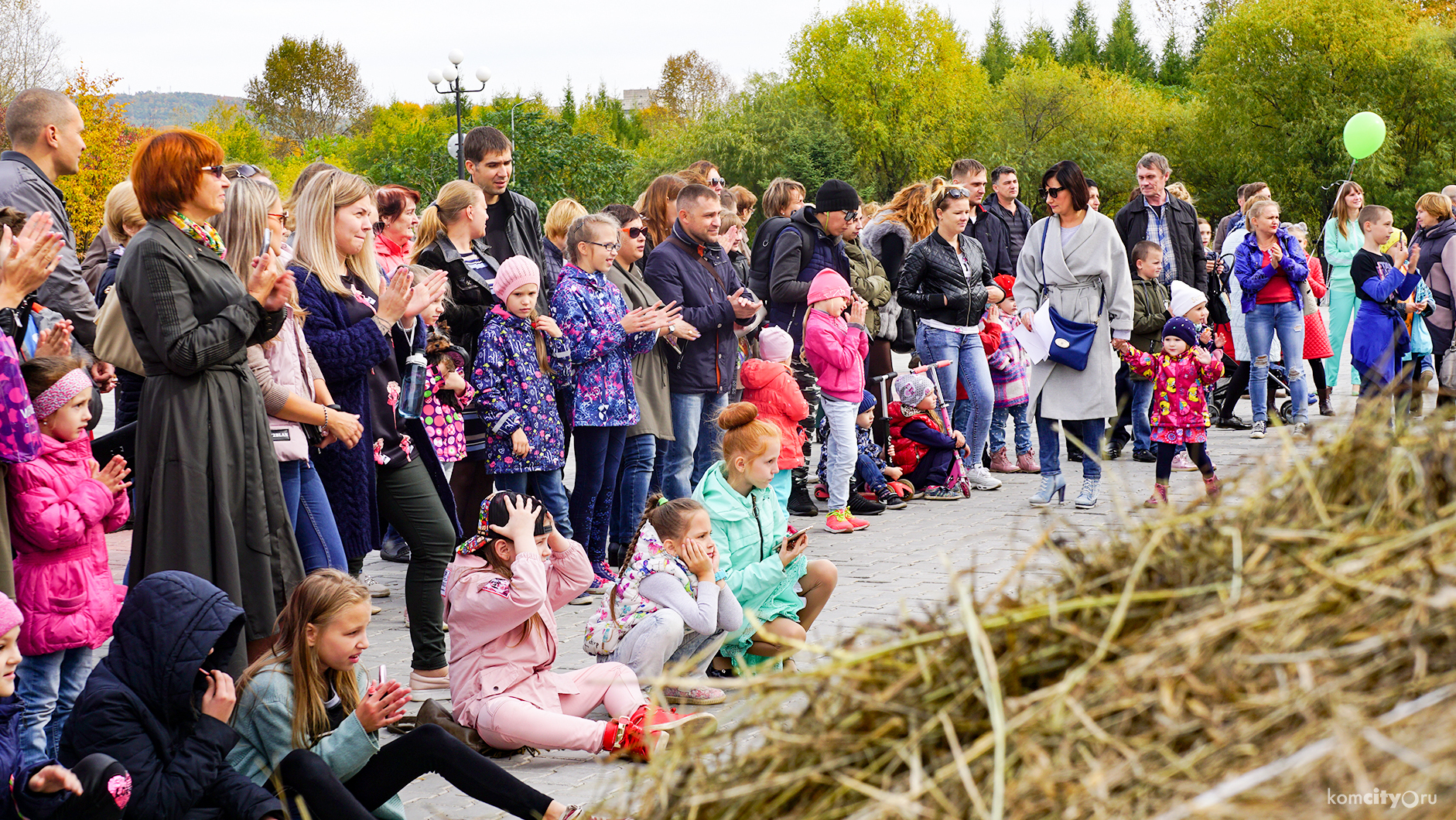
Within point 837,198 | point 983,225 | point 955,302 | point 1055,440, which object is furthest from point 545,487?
point 983,225

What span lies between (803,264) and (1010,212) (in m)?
3.05

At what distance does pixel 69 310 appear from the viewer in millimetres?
6004

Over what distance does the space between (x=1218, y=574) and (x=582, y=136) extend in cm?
4364

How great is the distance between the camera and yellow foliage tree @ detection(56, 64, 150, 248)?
33562 mm

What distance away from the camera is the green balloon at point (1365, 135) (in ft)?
49.0

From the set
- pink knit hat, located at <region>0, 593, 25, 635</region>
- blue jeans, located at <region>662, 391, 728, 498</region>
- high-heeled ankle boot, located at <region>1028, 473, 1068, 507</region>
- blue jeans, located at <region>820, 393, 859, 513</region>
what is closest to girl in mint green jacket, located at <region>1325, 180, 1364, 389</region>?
high-heeled ankle boot, located at <region>1028, 473, 1068, 507</region>

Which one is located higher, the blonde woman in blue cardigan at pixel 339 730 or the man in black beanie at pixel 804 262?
the man in black beanie at pixel 804 262

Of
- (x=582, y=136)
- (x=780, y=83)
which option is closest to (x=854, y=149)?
(x=780, y=83)

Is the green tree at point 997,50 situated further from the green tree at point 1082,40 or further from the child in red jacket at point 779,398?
the child in red jacket at point 779,398

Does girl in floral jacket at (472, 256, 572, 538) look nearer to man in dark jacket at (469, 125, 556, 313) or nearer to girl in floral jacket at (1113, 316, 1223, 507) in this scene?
man in dark jacket at (469, 125, 556, 313)

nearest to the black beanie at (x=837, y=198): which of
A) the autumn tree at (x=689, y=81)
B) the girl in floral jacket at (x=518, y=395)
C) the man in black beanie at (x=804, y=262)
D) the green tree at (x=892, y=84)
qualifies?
the man in black beanie at (x=804, y=262)

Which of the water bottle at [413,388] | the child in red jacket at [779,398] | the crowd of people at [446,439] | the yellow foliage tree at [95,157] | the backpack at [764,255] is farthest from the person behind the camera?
the yellow foliage tree at [95,157]

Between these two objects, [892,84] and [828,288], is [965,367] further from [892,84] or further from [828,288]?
[892,84]

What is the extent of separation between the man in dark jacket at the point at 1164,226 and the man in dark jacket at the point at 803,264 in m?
3.46
